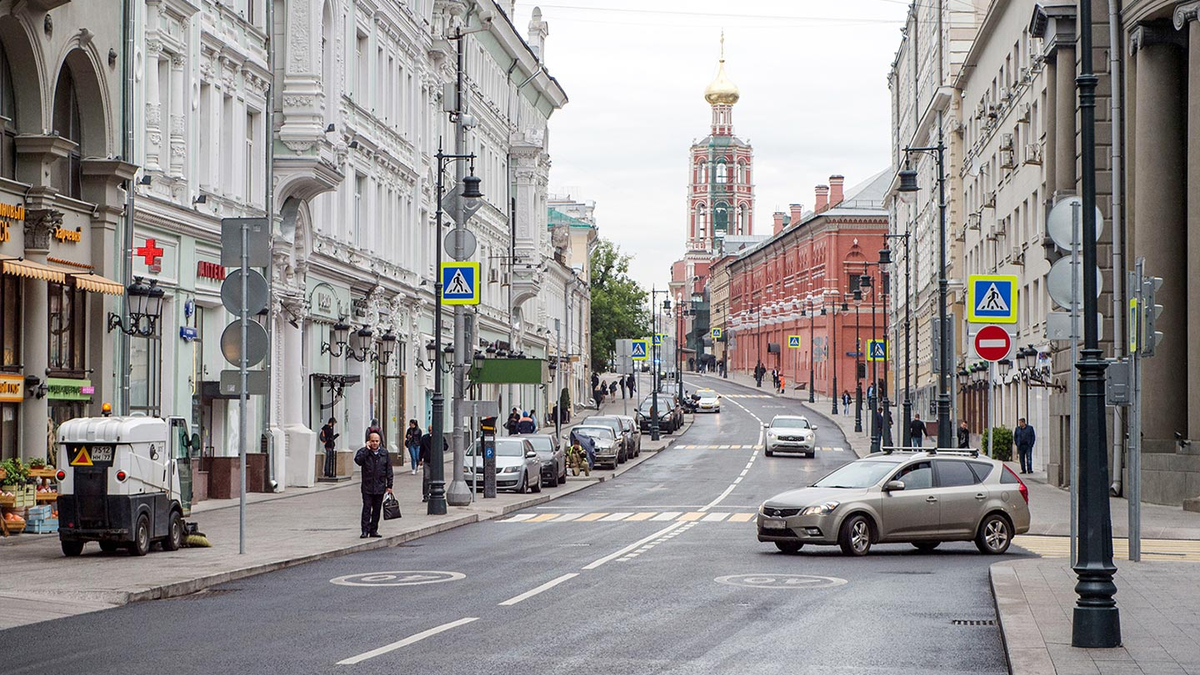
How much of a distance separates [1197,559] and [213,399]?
20591 millimetres

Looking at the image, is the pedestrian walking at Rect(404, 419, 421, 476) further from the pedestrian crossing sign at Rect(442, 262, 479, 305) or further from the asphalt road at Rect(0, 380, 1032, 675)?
the asphalt road at Rect(0, 380, 1032, 675)

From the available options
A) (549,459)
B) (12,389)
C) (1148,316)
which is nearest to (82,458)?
(12,389)

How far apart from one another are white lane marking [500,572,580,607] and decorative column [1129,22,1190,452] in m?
20.5

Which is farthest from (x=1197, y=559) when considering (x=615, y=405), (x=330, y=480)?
(x=615, y=405)

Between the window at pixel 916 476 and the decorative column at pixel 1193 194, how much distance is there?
12352mm

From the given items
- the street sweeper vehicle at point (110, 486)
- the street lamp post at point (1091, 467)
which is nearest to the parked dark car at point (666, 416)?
the street sweeper vehicle at point (110, 486)

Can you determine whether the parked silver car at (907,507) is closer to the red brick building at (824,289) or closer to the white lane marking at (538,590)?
the white lane marking at (538,590)

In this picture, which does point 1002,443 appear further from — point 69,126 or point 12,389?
point 12,389

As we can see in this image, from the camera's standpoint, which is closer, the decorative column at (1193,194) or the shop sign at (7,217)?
the shop sign at (7,217)

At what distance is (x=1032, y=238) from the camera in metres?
51.8

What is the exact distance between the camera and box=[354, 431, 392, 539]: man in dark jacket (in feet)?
81.8

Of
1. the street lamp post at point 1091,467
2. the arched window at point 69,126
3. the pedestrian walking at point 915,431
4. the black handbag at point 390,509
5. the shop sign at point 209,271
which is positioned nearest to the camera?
the street lamp post at point 1091,467

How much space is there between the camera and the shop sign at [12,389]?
24.7 m

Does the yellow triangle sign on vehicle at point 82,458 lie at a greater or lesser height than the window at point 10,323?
lesser
